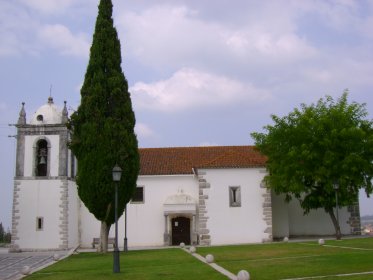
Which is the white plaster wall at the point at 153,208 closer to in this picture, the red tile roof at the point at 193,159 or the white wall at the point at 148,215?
the white wall at the point at 148,215

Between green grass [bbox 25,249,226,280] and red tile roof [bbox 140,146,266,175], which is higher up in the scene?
red tile roof [bbox 140,146,266,175]

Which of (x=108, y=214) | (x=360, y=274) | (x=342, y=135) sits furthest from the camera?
(x=342, y=135)

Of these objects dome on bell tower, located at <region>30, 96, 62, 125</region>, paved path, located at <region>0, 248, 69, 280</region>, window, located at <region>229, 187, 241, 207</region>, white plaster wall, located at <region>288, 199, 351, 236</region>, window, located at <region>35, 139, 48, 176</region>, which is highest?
dome on bell tower, located at <region>30, 96, 62, 125</region>

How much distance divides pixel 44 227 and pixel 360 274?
2261 cm

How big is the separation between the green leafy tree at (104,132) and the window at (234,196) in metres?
8.30

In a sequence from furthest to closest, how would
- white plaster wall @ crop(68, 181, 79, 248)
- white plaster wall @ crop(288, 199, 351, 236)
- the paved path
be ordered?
white plaster wall @ crop(288, 199, 351, 236) < white plaster wall @ crop(68, 181, 79, 248) < the paved path

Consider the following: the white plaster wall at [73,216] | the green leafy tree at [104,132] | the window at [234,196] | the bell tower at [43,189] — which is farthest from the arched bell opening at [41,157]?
the window at [234,196]

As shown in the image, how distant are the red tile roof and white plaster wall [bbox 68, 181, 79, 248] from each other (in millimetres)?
4696

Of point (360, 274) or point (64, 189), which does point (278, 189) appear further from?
point (360, 274)

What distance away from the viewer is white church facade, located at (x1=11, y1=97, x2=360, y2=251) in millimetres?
29688

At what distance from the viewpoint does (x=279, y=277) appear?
11734mm

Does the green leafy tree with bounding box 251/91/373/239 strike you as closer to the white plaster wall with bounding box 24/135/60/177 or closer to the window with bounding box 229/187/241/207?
the window with bounding box 229/187/241/207

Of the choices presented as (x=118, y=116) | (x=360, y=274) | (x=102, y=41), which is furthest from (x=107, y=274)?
(x=102, y=41)

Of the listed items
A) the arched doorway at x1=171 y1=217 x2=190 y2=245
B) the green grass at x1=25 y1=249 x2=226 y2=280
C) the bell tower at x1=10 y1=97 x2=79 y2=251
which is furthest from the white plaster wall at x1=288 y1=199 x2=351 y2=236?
the green grass at x1=25 y1=249 x2=226 y2=280
